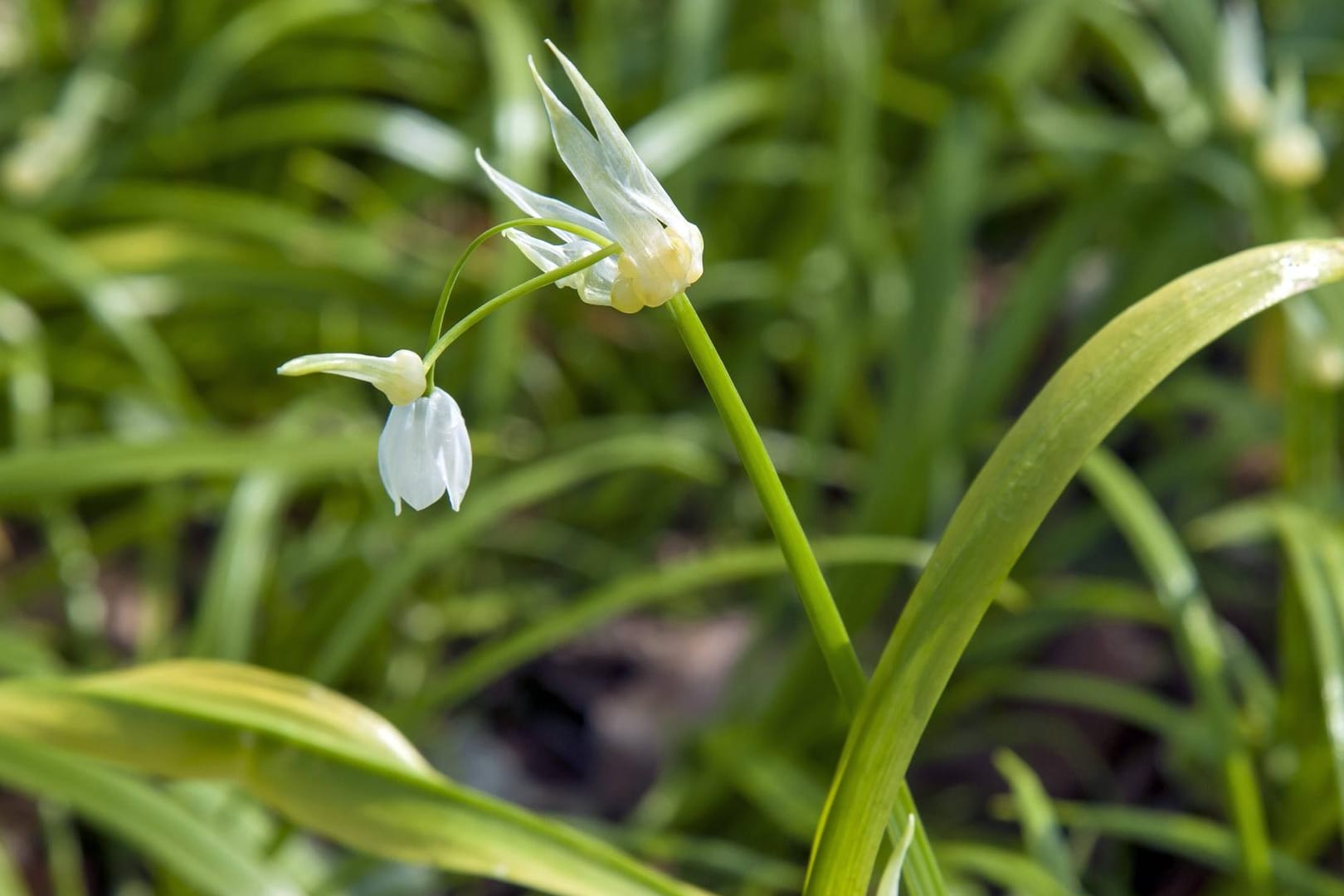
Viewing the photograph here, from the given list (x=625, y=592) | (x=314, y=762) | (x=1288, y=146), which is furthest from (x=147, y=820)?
(x=1288, y=146)

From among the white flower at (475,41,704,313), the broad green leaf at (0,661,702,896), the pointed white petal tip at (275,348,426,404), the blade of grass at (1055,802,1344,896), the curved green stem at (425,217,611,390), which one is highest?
the blade of grass at (1055,802,1344,896)

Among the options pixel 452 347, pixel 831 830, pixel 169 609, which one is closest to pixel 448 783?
pixel 831 830

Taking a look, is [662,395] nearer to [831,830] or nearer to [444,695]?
[444,695]

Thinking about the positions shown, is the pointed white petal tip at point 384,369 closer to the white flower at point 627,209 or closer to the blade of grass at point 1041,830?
the white flower at point 627,209

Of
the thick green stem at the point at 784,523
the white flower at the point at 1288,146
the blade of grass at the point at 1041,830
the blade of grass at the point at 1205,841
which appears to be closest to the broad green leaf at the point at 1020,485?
the thick green stem at the point at 784,523

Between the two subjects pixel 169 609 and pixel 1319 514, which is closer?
pixel 1319 514

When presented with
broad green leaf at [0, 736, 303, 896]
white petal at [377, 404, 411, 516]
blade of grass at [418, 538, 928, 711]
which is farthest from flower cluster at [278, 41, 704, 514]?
blade of grass at [418, 538, 928, 711]

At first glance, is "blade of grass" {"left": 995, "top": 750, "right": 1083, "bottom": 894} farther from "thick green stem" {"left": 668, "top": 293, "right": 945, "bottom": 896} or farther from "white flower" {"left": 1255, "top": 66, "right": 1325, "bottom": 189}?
"white flower" {"left": 1255, "top": 66, "right": 1325, "bottom": 189}
